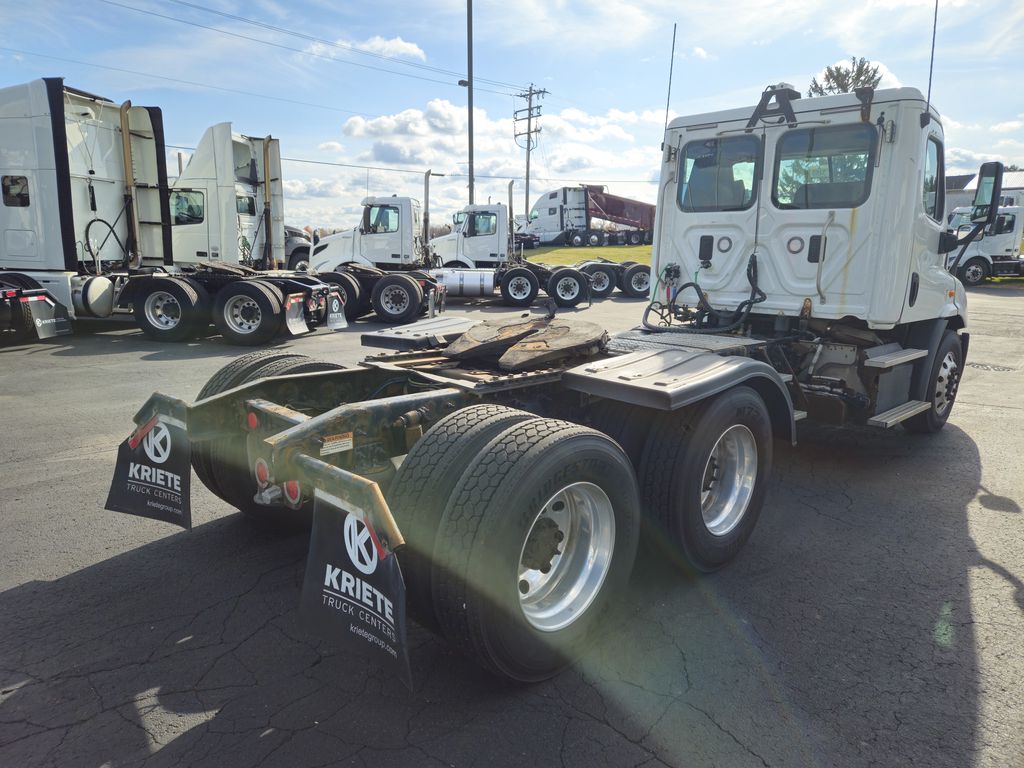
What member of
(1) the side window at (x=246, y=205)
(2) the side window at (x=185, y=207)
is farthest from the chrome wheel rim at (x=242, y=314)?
(1) the side window at (x=246, y=205)

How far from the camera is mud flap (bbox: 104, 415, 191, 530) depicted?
10.5ft

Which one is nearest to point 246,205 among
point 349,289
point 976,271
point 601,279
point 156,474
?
point 349,289

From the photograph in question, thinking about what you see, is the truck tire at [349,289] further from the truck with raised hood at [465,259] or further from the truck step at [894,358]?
the truck step at [894,358]

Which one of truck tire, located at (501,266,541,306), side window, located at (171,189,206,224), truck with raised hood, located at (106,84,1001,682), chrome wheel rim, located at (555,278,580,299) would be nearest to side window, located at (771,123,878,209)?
truck with raised hood, located at (106,84,1001,682)

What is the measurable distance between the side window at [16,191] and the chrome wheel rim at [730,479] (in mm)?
12833

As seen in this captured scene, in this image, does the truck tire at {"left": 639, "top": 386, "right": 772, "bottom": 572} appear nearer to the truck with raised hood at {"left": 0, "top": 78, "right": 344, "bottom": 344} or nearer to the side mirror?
the side mirror

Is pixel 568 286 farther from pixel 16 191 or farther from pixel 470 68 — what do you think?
pixel 470 68

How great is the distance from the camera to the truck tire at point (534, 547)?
7.97 feet

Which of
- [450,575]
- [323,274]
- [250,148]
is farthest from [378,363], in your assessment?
[250,148]

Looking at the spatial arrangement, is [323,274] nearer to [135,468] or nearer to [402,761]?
[135,468]

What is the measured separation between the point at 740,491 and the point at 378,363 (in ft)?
7.39

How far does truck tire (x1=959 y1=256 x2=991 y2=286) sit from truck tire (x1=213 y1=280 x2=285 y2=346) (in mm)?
27929

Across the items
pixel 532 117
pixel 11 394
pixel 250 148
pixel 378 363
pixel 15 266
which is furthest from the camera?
pixel 532 117

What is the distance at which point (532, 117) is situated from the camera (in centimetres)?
5478
